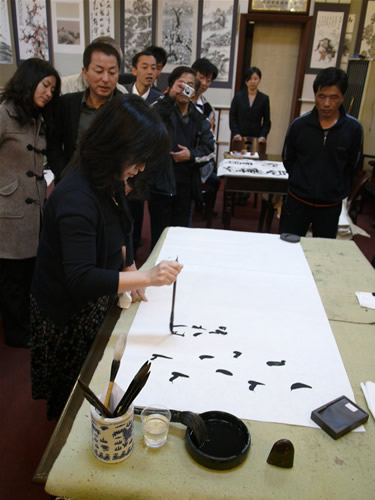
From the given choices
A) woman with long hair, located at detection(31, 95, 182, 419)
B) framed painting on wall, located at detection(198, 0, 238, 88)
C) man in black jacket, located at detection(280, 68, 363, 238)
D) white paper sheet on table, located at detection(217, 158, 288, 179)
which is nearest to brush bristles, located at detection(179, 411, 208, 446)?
woman with long hair, located at detection(31, 95, 182, 419)

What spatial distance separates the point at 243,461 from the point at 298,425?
0.16 meters

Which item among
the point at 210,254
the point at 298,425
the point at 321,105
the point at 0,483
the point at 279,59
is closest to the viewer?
the point at 298,425

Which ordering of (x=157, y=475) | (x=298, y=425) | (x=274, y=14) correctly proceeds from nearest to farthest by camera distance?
(x=157, y=475), (x=298, y=425), (x=274, y=14)

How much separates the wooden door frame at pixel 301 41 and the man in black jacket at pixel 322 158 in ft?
10.6

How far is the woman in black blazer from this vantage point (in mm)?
4559

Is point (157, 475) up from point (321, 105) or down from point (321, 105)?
down

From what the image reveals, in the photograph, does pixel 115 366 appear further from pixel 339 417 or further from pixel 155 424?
pixel 339 417

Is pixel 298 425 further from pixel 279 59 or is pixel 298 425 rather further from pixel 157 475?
pixel 279 59

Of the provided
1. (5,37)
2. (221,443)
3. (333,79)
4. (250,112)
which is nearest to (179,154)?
(333,79)

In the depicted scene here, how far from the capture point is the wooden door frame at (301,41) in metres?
4.96

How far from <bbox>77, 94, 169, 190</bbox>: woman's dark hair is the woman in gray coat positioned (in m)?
0.88

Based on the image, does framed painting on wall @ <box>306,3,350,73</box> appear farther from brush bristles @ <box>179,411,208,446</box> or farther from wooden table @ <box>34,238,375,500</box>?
brush bristles @ <box>179,411,208,446</box>

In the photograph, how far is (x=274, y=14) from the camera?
4.93 m

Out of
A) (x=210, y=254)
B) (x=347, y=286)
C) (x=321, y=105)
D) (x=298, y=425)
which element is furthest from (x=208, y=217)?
(x=298, y=425)
